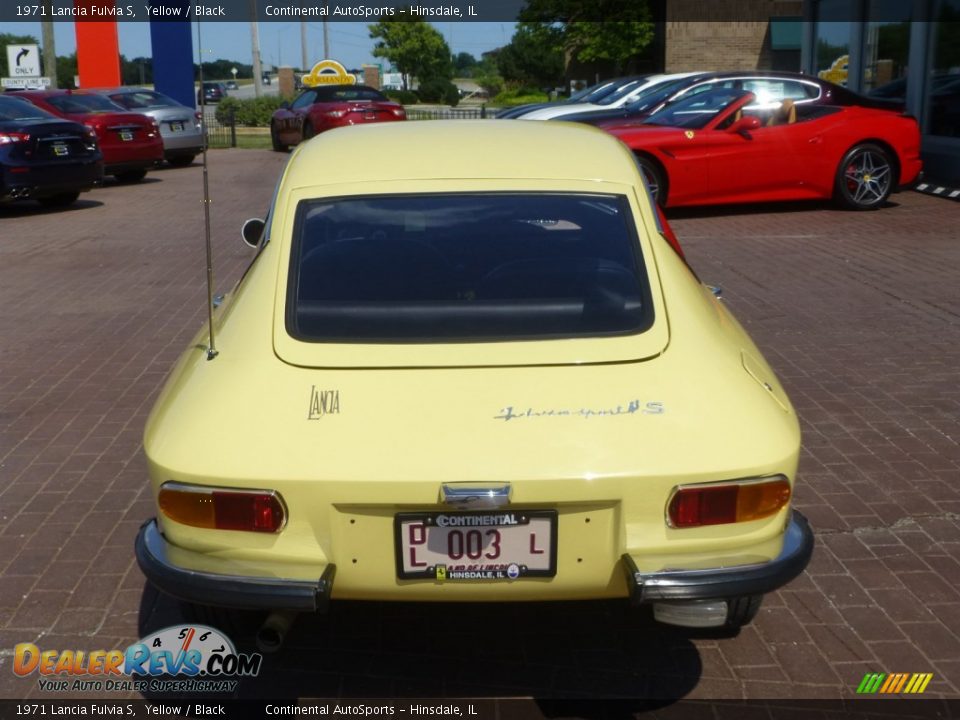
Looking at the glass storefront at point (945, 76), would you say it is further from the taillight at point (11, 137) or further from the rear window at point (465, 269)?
the rear window at point (465, 269)

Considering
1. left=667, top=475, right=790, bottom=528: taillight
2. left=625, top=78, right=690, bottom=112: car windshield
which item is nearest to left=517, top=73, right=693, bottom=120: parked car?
left=625, top=78, right=690, bottom=112: car windshield

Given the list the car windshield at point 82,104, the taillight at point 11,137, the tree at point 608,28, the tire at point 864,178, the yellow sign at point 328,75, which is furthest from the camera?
the yellow sign at point 328,75

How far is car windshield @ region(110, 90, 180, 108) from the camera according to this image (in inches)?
866

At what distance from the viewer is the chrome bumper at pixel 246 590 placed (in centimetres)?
306

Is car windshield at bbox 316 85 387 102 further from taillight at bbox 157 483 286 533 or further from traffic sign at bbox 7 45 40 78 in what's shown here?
taillight at bbox 157 483 286 533

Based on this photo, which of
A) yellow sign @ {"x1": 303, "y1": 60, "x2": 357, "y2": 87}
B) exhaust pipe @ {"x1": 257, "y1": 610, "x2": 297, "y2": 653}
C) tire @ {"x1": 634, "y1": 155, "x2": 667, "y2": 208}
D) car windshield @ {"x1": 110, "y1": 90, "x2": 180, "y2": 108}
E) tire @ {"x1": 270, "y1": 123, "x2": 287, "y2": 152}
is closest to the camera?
exhaust pipe @ {"x1": 257, "y1": 610, "x2": 297, "y2": 653}

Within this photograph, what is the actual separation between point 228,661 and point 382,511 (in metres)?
0.99

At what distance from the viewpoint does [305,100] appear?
2531cm

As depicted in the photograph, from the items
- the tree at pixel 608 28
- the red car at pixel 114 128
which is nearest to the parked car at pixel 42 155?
the red car at pixel 114 128

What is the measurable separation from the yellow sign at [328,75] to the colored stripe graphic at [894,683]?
44.0 metres

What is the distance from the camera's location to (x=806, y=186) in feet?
44.7

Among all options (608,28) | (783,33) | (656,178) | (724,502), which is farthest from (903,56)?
(608,28)

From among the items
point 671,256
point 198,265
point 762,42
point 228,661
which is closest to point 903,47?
point 198,265

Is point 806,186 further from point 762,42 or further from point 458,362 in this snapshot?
point 762,42
